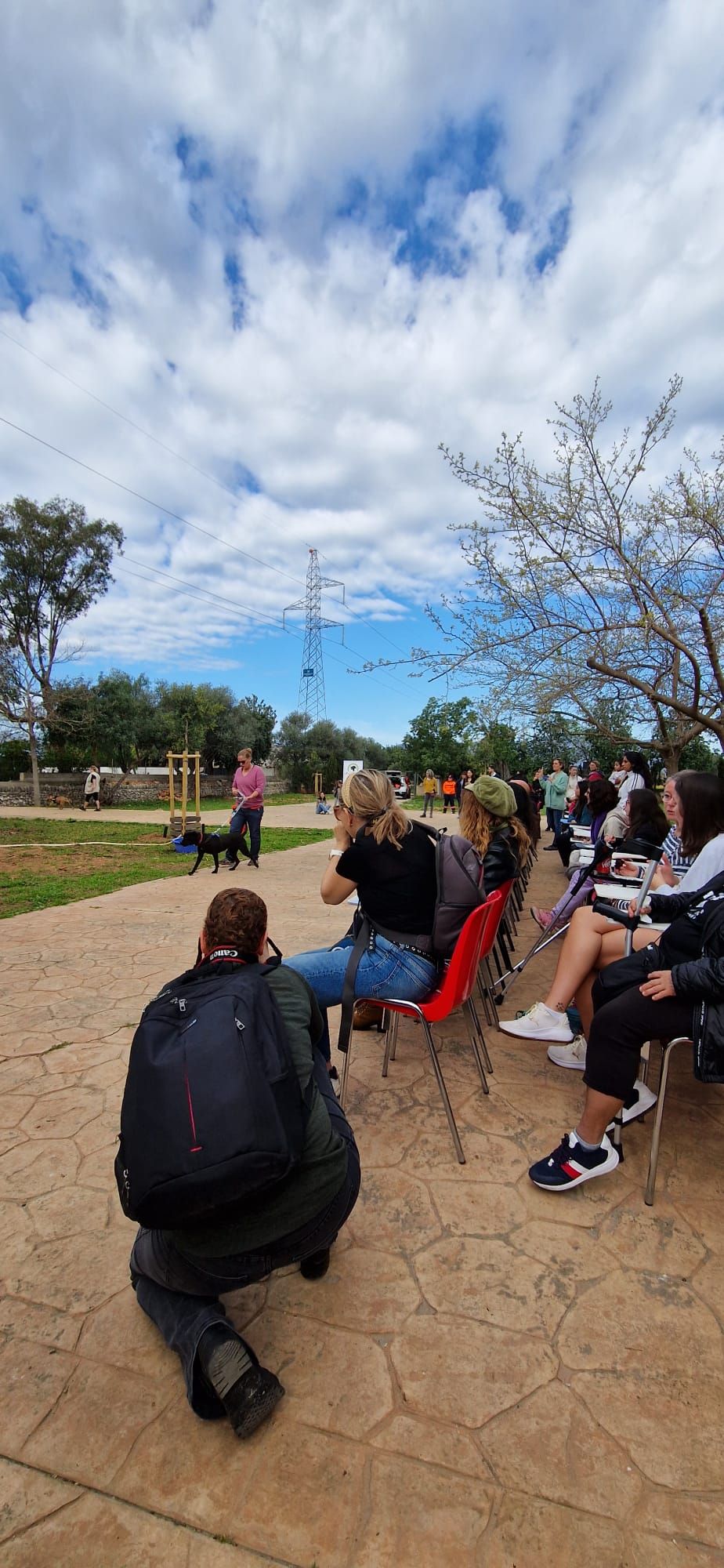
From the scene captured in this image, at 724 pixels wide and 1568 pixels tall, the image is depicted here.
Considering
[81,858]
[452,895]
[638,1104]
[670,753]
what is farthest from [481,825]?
[81,858]

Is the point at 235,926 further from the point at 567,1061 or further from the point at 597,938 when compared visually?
the point at 567,1061

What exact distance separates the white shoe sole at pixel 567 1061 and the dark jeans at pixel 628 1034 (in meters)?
1.10

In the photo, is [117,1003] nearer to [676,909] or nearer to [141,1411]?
[141,1411]

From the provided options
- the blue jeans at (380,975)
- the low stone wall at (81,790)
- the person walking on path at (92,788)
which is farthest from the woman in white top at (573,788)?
the low stone wall at (81,790)

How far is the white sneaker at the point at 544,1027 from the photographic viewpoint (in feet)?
9.91

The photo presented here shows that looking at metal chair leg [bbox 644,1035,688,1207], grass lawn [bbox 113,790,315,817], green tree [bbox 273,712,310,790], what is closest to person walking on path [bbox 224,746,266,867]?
metal chair leg [bbox 644,1035,688,1207]

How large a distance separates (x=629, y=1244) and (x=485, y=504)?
247 inches

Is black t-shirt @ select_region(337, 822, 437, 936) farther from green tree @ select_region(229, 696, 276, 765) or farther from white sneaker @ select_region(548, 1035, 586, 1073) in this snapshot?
green tree @ select_region(229, 696, 276, 765)

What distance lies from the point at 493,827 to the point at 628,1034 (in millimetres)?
1729

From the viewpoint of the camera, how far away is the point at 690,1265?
6.44 ft

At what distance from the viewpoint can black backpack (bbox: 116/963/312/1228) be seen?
4.35 ft

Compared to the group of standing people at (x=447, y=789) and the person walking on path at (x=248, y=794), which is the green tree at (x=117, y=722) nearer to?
the group of standing people at (x=447, y=789)

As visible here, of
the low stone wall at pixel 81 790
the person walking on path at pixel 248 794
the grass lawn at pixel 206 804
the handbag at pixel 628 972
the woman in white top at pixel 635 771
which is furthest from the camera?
the low stone wall at pixel 81 790

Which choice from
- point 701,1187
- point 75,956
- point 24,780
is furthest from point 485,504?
point 24,780
